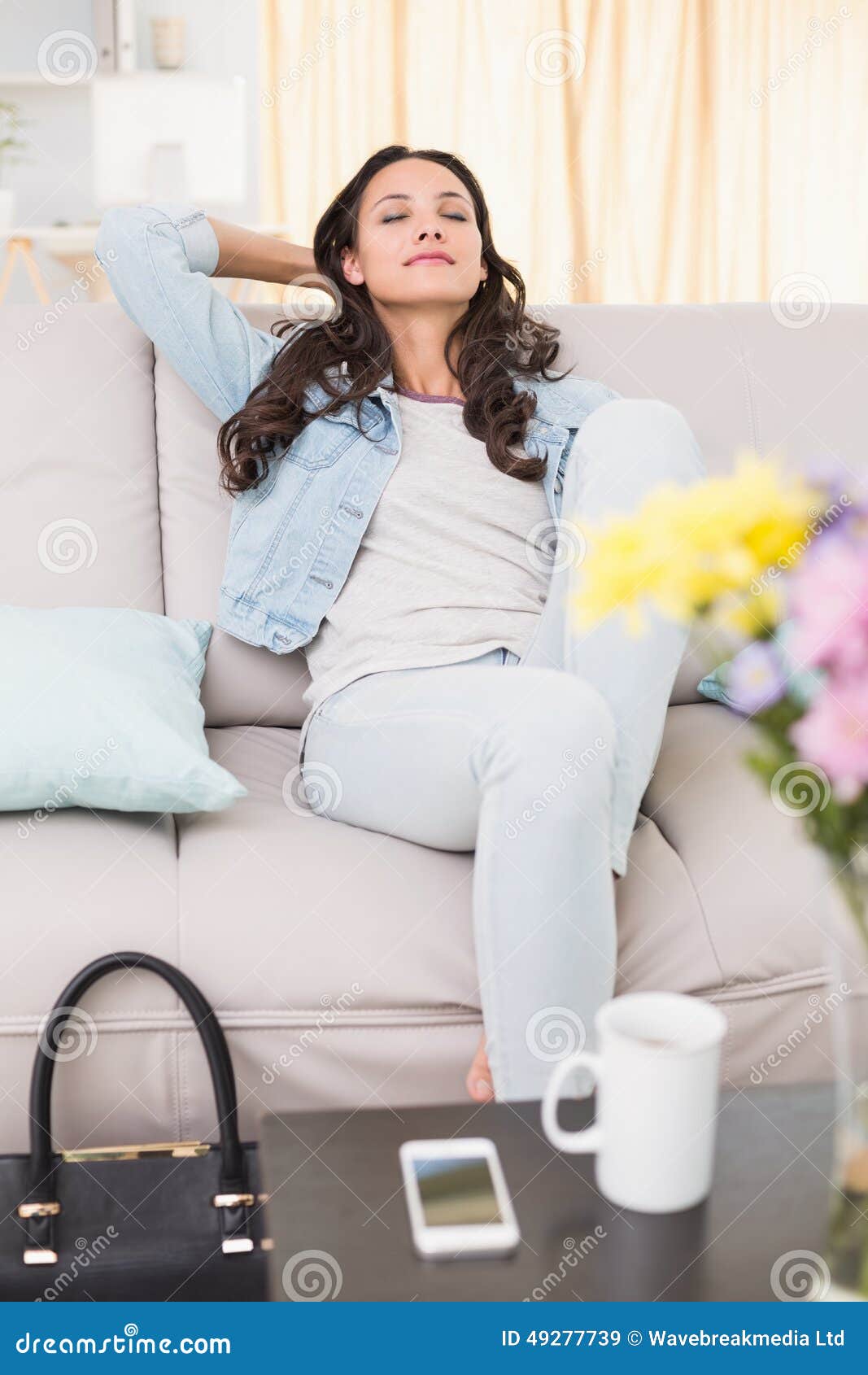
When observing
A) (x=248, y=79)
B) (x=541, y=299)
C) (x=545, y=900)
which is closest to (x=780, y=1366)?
(x=545, y=900)

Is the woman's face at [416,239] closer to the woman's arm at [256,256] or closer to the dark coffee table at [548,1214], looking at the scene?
the woman's arm at [256,256]

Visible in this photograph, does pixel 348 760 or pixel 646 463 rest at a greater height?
pixel 646 463

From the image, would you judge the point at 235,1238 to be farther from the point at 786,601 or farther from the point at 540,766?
the point at 786,601

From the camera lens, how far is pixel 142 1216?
3.54 ft

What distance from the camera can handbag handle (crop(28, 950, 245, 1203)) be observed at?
1060 mm

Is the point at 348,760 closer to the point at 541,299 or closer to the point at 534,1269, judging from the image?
the point at 534,1269

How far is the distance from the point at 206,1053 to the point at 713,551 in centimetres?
75

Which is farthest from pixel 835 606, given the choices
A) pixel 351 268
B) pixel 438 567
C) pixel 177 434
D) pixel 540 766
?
pixel 351 268

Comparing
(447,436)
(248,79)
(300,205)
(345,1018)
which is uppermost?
(248,79)

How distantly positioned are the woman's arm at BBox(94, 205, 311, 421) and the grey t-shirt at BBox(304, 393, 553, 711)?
224mm

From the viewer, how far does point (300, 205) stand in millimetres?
4250

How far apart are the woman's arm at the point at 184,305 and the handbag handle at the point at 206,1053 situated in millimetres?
796

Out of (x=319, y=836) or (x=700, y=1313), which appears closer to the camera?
(x=700, y=1313)

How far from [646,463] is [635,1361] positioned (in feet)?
3.13
